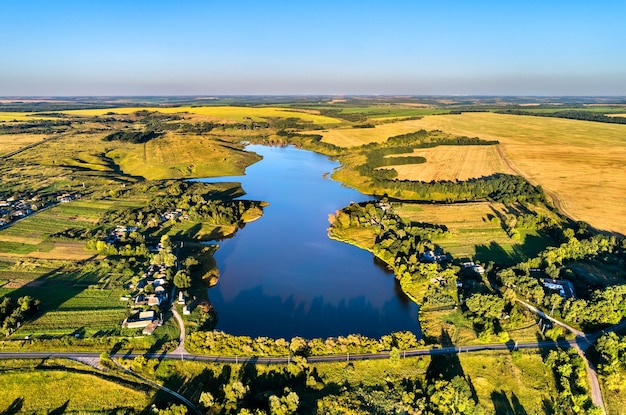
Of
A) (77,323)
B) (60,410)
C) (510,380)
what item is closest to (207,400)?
(60,410)

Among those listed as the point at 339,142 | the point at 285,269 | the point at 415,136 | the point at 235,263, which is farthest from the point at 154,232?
the point at 415,136

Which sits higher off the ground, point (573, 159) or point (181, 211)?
point (573, 159)

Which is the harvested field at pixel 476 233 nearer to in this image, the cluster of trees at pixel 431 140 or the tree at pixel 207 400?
the tree at pixel 207 400

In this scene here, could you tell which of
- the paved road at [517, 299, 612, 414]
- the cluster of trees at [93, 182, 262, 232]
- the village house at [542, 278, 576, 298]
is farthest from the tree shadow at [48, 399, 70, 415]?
the village house at [542, 278, 576, 298]

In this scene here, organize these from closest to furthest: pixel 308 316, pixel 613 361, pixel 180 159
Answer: pixel 613 361 → pixel 308 316 → pixel 180 159

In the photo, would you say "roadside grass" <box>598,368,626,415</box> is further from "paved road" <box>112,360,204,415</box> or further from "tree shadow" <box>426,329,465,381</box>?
"paved road" <box>112,360,204,415</box>

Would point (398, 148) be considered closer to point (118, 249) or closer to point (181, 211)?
point (181, 211)
